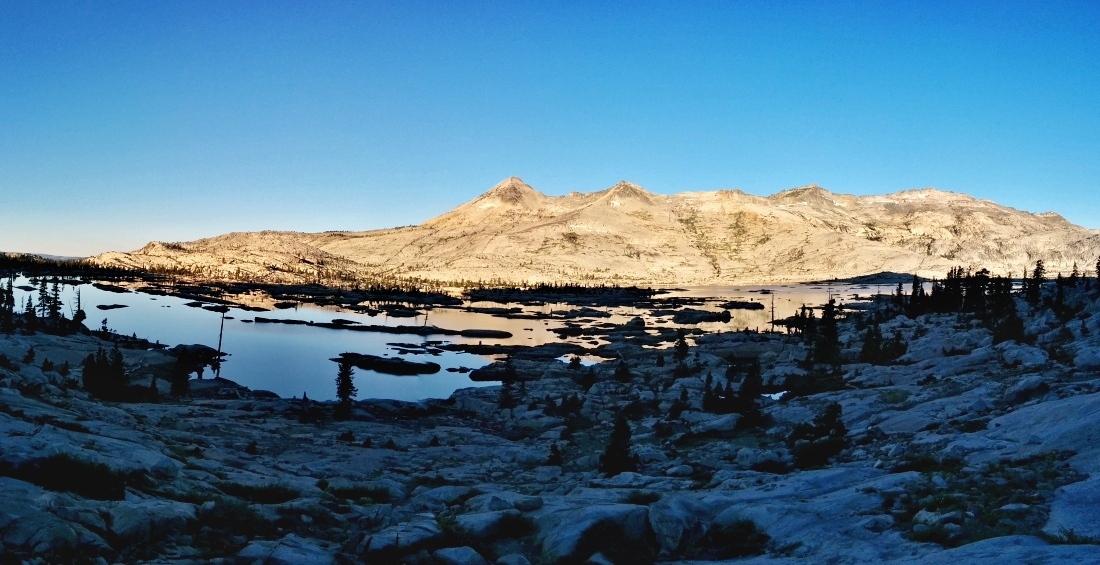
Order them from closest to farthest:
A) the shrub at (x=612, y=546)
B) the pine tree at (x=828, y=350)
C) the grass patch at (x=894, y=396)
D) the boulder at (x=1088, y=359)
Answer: the shrub at (x=612, y=546)
the boulder at (x=1088, y=359)
the grass patch at (x=894, y=396)
the pine tree at (x=828, y=350)

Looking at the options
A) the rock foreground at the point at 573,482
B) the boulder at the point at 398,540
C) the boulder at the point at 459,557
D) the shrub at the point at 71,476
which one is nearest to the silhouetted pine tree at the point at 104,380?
the rock foreground at the point at 573,482

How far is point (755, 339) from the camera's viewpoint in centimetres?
10306

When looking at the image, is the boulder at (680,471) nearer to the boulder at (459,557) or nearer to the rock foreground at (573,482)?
the rock foreground at (573,482)

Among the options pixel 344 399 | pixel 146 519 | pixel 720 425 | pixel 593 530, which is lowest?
pixel 344 399

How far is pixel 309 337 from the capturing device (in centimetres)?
11762

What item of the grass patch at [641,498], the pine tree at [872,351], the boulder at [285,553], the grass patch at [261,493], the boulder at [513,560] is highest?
the pine tree at [872,351]

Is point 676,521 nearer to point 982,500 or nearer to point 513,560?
point 513,560

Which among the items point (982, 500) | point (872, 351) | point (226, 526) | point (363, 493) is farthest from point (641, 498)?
point (872, 351)

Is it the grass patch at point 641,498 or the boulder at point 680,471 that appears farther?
the boulder at point 680,471

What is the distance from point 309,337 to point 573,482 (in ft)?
325

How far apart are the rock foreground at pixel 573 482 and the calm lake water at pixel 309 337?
30.0 m

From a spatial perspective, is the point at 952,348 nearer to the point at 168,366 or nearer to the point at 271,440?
the point at 271,440

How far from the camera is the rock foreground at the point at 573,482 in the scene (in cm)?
1669

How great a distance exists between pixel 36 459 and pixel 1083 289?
3283 inches
